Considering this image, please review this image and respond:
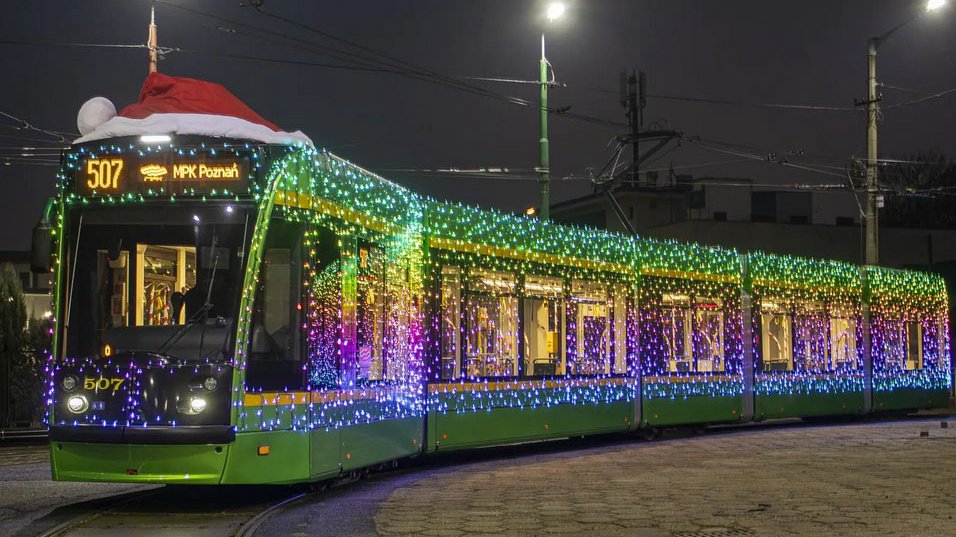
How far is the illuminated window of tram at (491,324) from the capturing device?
16.3 meters

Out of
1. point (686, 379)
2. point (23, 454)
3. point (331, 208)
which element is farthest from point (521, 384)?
point (23, 454)

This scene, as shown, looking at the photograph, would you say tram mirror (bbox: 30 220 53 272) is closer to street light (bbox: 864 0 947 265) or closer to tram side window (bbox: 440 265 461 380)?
tram side window (bbox: 440 265 461 380)

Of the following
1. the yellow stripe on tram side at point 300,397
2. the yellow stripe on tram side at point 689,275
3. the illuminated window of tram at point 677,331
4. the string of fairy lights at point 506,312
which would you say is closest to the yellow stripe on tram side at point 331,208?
the string of fairy lights at point 506,312

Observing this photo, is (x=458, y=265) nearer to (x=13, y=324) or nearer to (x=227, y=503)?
(x=227, y=503)

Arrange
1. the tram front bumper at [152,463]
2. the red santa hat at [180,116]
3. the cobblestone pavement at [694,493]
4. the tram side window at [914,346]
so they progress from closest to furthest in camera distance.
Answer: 1. the cobblestone pavement at [694,493]
2. the tram front bumper at [152,463]
3. the red santa hat at [180,116]
4. the tram side window at [914,346]

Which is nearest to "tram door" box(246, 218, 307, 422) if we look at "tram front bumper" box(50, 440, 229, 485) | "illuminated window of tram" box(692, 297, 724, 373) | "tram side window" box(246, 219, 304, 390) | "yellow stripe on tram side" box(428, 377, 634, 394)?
"tram side window" box(246, 219, 304, 390)

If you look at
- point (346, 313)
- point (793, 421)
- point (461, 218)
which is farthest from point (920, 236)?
point (346, 313)

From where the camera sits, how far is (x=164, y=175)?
37.2 feet

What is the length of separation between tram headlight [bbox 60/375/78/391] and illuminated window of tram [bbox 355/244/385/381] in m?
2.93

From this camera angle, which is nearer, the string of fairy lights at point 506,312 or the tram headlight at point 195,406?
the tram headlight at point 195,406

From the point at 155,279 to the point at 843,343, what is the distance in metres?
18.3

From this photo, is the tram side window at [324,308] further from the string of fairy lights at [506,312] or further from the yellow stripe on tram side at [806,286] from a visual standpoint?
the yellow stripe on tram side at [806,286]

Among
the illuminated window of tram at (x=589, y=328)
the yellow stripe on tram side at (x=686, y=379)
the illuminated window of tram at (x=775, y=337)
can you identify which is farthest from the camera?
the illuminated window of tram at (x=775, y=337)

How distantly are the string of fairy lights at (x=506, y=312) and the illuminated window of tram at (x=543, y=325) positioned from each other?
0.03m
